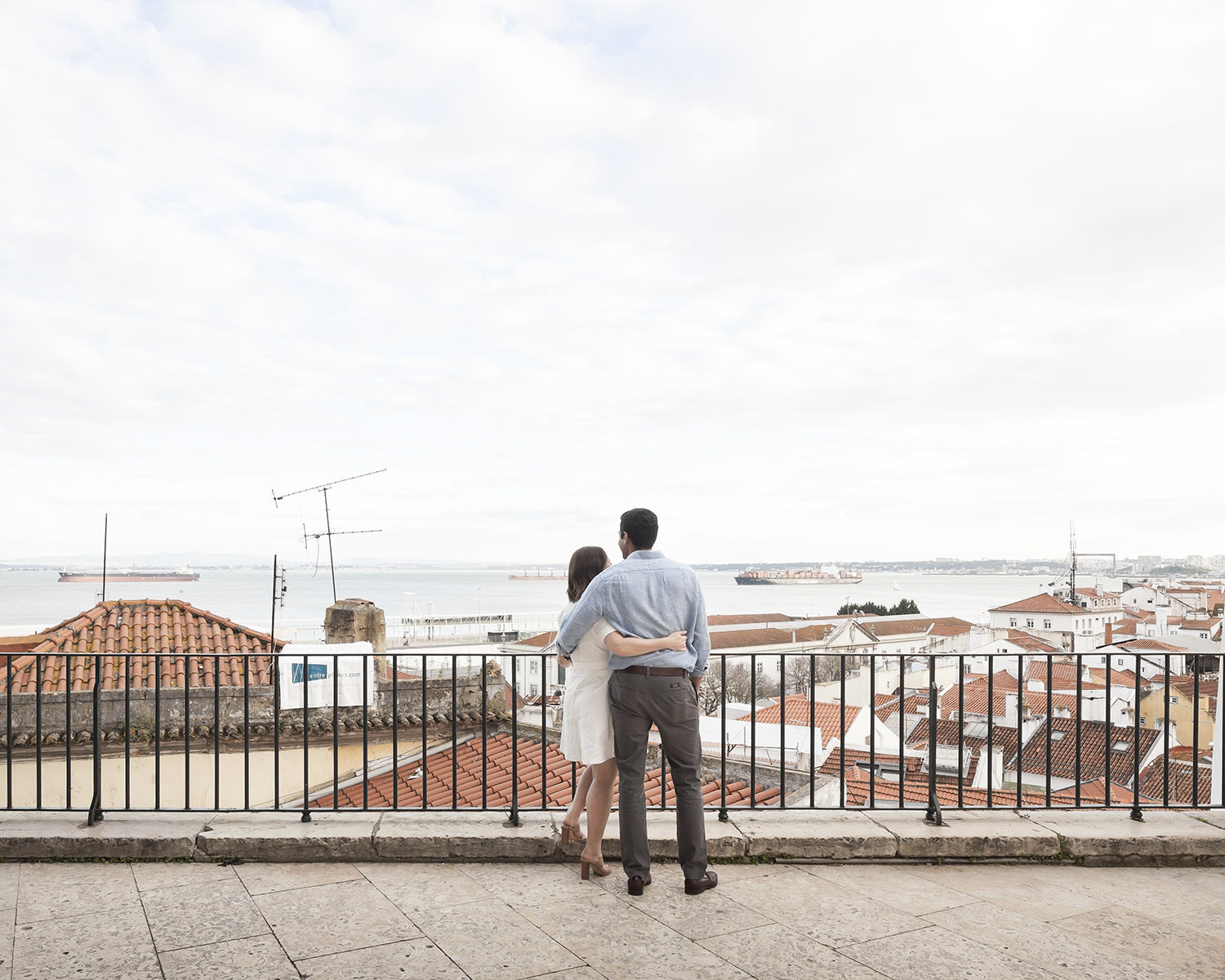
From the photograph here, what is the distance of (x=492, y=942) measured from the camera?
3.42m

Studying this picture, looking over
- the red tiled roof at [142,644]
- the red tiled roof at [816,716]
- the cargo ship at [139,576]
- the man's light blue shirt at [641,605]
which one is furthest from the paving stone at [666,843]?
the cargo ship at [139,576]

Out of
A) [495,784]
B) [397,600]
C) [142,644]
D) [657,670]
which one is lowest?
[397,600]

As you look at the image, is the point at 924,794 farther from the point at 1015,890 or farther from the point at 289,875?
the point at 289,875

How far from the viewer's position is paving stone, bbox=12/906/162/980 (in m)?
3.11

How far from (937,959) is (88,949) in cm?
333

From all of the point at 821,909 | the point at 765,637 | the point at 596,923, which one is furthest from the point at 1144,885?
the point at 765,637

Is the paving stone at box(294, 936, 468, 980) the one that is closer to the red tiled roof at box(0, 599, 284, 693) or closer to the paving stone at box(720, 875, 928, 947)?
the paving stone at box(720, 875, 928, 947)

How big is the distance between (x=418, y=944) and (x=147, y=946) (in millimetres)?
1062

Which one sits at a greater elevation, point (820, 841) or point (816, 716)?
point (820, 841)

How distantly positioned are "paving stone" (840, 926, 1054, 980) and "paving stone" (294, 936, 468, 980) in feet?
4.15

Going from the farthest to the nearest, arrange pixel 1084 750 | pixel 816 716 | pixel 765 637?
1. pixel 765 637
2. pixel 1084 750
3. pixel 816 716

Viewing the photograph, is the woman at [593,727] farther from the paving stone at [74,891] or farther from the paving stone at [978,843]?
the paving stone at [74,891]

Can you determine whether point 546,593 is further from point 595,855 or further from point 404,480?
point 595,855

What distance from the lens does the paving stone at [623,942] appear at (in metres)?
3.18
